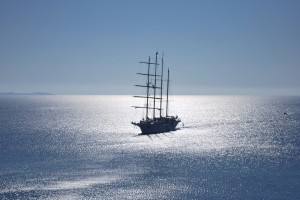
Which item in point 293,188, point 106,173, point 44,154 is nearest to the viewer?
point 293,188

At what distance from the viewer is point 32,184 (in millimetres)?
66812

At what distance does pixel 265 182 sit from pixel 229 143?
47390 mm

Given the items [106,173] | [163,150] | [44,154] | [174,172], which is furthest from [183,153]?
[44,154]

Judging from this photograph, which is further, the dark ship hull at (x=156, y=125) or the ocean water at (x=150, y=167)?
the dark ship hull at (x=156, y=125)

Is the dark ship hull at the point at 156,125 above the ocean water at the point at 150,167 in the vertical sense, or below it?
above

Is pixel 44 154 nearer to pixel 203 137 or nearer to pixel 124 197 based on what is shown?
pixel 124 197

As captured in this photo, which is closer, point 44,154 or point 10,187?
point 10,187

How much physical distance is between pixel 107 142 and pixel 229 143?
122 ft

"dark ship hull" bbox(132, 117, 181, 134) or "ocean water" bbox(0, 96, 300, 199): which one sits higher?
"dark ship hull" bbox(132, 117, 181, 134)

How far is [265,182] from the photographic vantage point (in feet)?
228

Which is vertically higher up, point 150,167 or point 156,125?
point 156,125

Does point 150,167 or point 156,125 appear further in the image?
point 156,125

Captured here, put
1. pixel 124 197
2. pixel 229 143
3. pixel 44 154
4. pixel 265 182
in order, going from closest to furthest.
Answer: pixel 124 197, pixel 265 182, pixel 44 154, pixel 229 143

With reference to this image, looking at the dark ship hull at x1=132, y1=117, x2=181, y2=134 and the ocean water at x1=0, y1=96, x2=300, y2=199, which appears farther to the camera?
the dark ship hull at x1=132, y1=117, x2=181, y2=134
